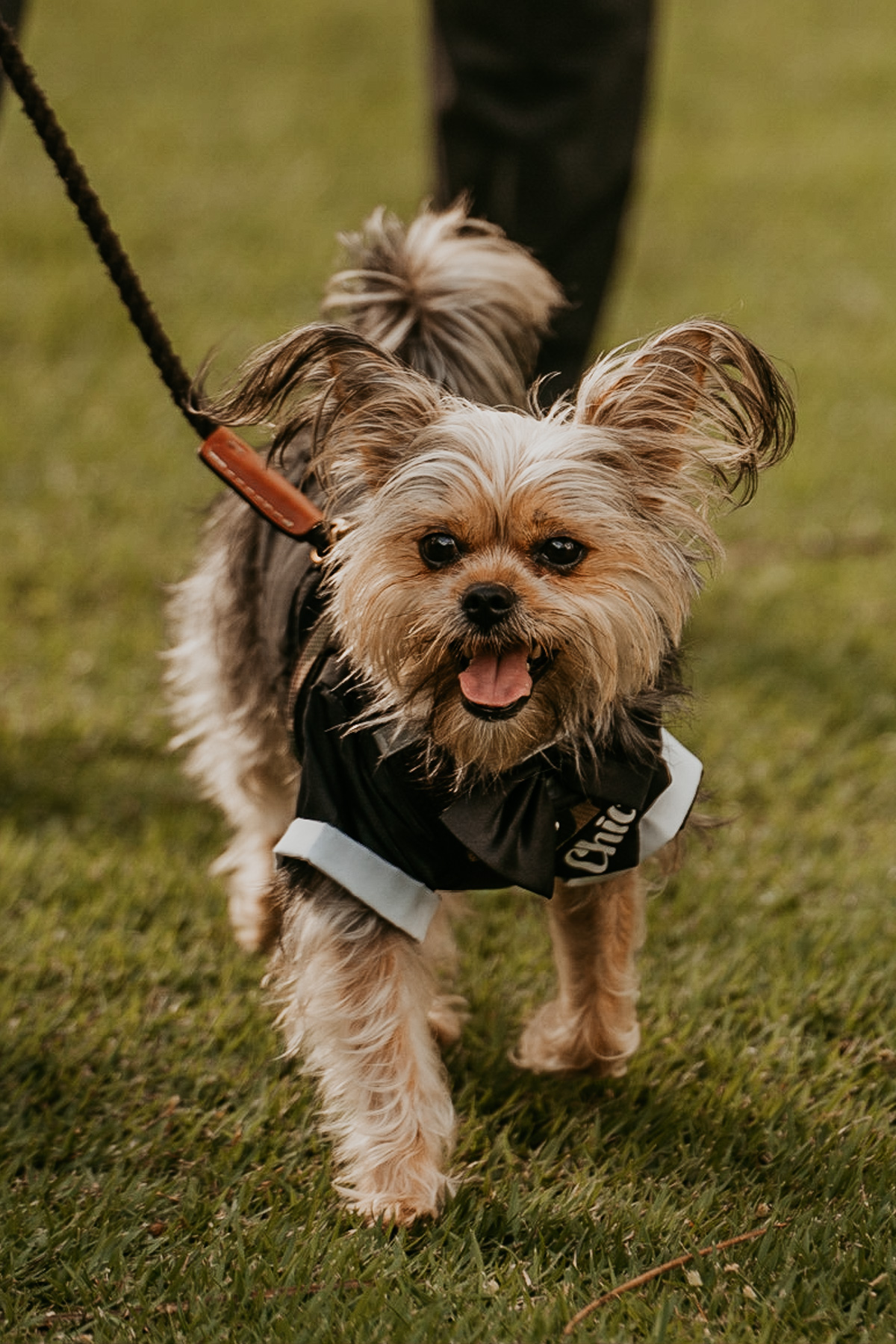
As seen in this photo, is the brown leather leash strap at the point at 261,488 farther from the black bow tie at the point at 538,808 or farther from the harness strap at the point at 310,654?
the black bow tie at the point at 538,808

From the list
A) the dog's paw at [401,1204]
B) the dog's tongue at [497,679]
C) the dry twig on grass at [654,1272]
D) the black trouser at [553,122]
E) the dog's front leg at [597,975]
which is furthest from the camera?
the black trouser at [553,122]

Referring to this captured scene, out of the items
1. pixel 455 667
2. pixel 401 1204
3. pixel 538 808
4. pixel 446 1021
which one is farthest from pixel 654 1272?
pixel 455 667

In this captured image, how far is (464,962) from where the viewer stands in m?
3.41

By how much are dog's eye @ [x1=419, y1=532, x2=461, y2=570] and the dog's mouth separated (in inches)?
6.0

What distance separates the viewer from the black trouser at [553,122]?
395cm

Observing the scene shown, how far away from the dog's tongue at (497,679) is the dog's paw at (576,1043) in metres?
0.86

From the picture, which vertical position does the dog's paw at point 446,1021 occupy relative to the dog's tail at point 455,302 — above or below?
below

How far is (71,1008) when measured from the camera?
10.4 feet

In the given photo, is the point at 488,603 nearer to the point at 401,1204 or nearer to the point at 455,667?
the point at 455,667

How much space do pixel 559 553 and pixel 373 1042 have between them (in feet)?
3.03

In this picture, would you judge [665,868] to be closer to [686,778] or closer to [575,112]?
[686,778]

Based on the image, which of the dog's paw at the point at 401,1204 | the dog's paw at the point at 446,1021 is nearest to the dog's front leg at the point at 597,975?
the dog's paw at the point at 446,1021

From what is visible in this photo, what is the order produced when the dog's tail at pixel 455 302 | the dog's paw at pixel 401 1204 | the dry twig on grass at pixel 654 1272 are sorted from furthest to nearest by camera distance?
the dog's tail at pixel 455 302 < the dog's paw at pixel 401 1204 < the dry twig on grass at pixel 654 1272

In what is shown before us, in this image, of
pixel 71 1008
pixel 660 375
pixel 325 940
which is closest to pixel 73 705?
pixel 71 1008
